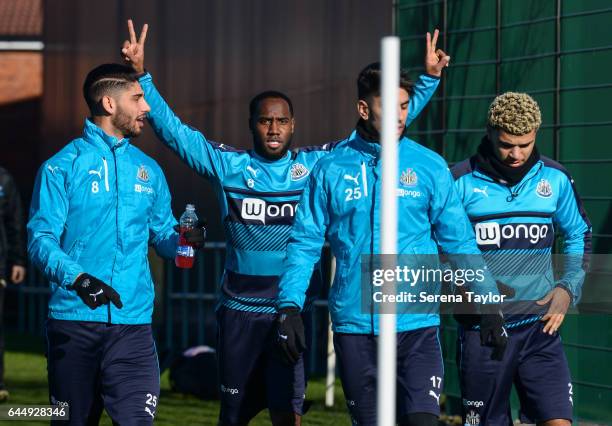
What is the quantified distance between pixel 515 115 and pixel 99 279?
2081 mm

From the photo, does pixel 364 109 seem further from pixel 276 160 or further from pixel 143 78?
pixel 143 78

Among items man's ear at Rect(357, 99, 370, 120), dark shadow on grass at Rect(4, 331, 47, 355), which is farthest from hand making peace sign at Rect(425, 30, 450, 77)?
dark shadow on grass at Rect(4, 331, 47, 355)

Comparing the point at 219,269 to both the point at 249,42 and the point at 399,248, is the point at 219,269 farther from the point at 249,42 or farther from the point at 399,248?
the point at 399,248

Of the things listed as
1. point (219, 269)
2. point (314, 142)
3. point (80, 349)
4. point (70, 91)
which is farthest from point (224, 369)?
point (70, 91)

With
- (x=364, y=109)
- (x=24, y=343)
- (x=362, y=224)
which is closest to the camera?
(x=362, y=224)

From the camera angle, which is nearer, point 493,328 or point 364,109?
point 493,328

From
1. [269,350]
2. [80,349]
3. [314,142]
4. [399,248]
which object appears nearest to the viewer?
[399,248]

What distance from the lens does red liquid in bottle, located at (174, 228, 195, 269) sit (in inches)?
244

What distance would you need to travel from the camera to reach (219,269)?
1332 centimetres

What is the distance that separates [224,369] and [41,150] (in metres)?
8.70

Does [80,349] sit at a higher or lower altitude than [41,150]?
lower

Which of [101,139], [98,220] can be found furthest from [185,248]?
[101,139]

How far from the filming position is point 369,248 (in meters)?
5.57

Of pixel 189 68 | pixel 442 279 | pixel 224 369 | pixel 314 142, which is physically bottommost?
pixel 224 369
